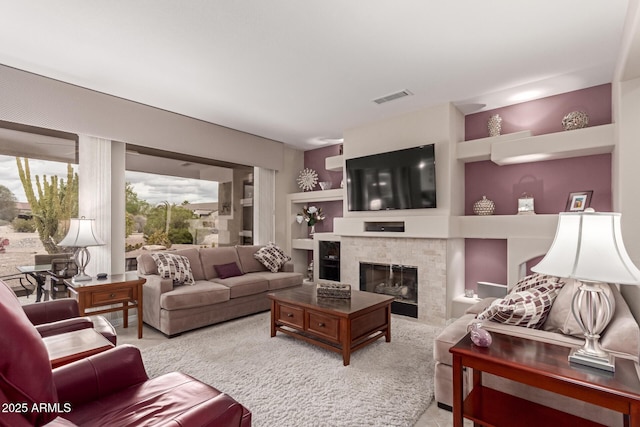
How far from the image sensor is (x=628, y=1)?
2.16m

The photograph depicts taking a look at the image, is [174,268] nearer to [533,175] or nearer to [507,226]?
[507,226]

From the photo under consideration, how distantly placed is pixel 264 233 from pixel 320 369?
11.5 ft

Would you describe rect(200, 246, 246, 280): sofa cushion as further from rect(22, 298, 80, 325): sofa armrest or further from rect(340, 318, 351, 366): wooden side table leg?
rect(340, 318, 351, 366): wooden side table leg

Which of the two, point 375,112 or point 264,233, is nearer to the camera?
point 375,112

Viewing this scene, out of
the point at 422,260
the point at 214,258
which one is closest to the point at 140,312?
the point at 214,258

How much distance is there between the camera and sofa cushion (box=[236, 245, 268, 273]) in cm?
471

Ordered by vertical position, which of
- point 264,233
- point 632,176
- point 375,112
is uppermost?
point 375,112

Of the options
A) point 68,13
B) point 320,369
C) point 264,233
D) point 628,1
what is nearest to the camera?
point 628,1

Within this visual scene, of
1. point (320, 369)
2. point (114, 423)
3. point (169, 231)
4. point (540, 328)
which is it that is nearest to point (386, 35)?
point (540, 328)

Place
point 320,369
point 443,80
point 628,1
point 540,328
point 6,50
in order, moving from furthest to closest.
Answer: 1. point 443,80
2. point 6,50
3. point 320,369
4. point 628,1
5. point 540,328

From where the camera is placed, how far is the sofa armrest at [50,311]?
2295mm

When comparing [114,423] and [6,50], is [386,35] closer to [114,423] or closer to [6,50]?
[114,423]

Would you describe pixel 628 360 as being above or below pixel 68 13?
below

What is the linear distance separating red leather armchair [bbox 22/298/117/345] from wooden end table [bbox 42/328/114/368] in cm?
17
